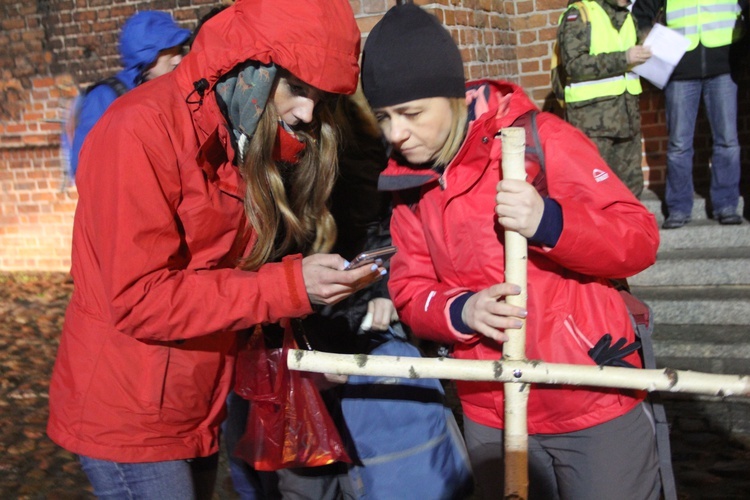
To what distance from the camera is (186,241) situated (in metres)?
2.13

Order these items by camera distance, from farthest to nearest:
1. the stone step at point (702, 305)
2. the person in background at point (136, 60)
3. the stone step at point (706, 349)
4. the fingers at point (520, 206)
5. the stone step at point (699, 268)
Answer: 1. the stone step at point (699, 268)
2. the stone step at point (702, 305)
3. the stone step at point (706, 349)
4. the person in background at point (136, 60)
5. the fingers at point (520, 206)

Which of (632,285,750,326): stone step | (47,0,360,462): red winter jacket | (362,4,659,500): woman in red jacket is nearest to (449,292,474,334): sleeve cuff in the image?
(362,4,659,500): woman in red jacket

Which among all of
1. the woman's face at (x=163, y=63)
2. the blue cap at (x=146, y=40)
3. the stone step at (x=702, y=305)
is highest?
the blue cap at (x=146, y=40)

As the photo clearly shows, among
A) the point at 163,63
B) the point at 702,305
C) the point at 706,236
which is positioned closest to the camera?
the point at 163,63

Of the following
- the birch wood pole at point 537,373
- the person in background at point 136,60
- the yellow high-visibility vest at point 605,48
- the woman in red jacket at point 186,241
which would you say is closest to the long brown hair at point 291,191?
the woman in red jacket at point 186,241

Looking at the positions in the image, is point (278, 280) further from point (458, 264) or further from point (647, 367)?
point (647, 367)

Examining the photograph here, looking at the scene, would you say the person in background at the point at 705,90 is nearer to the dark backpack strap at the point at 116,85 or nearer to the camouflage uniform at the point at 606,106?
the camouflage uniform at the point at 606,106

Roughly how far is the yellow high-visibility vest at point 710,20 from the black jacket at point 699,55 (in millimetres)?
41

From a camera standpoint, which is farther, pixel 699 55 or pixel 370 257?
pixel 699 55

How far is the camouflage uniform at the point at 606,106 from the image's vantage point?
5438mm

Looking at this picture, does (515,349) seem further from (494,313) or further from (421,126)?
(421,126)

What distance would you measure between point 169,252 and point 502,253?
88 centimetres

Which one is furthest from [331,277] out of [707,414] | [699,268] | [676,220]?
[676,220]

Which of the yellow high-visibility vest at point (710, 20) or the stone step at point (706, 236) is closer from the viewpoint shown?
the yellow high-visibility vest at point (710, 20)
